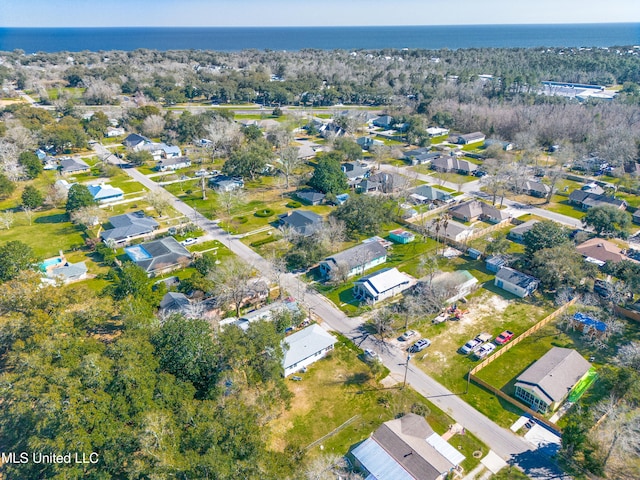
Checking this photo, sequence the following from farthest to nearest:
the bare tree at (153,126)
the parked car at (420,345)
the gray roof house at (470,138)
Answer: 1. the gray roof house at (470,138)
2. the bare tree at (153,126)
3. the parked car at (420,345)

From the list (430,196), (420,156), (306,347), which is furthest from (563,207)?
(306,347)

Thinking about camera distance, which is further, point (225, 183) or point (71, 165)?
point (71, 165)

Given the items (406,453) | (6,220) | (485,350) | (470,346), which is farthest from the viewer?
(6,220)

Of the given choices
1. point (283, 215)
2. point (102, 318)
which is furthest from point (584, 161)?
point (102, 318)

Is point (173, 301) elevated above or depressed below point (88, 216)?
below

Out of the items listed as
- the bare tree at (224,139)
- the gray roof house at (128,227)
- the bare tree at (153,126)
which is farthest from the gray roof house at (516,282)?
the bare tree at (153,126)

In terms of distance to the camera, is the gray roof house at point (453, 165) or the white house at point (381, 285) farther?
the gray roof house at point (453, 165)

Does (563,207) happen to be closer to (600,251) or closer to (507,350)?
(600,251)

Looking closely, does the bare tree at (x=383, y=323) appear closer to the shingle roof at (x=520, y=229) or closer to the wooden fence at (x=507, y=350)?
the wooden fence at (x=507, y=350)

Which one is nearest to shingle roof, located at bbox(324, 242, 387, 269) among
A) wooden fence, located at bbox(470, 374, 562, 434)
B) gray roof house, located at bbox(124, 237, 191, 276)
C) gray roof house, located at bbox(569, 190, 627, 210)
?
gray roof house, located at bbox(124, 237, 191, 276)
